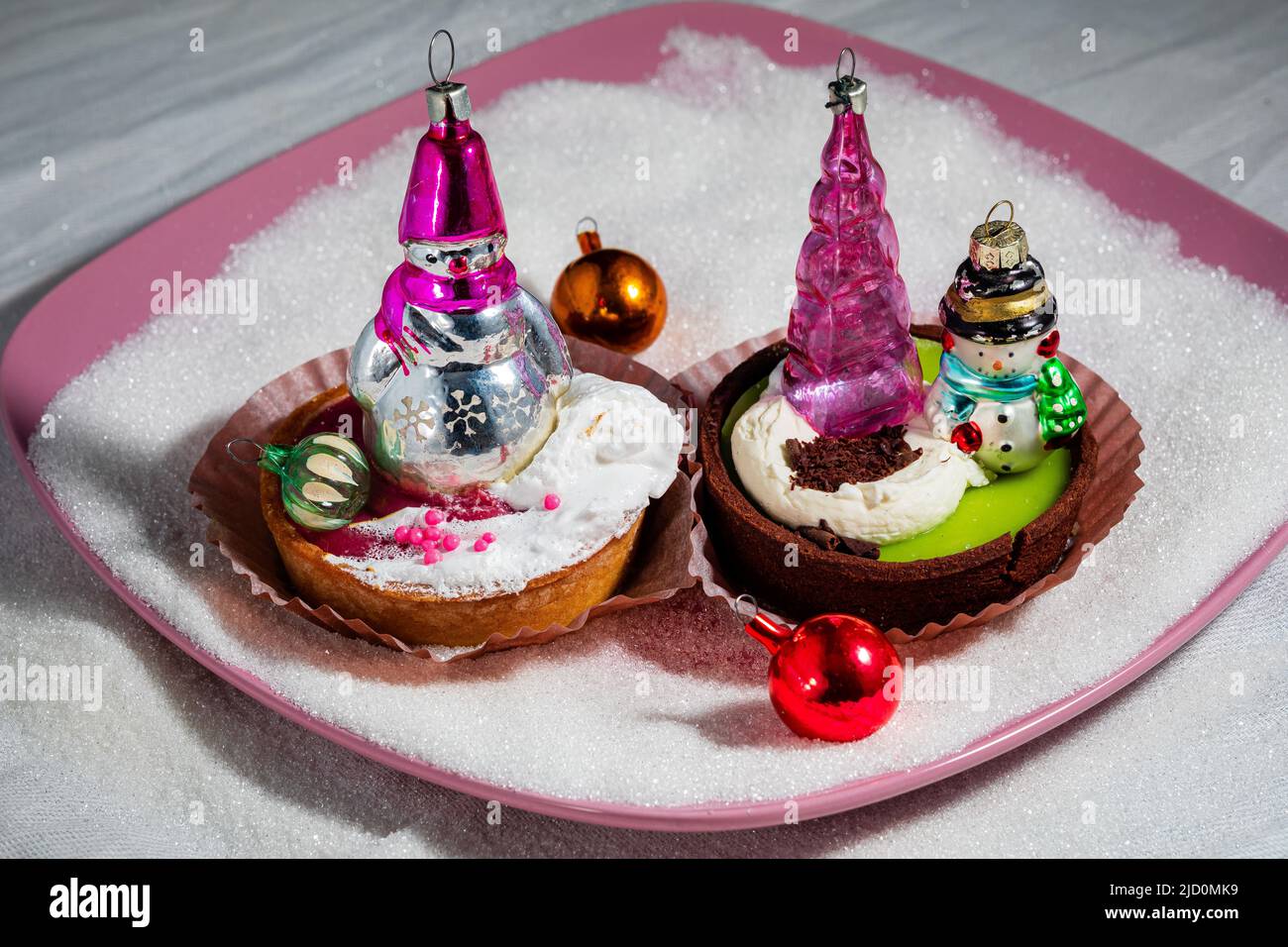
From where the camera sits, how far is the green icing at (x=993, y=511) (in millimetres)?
1881

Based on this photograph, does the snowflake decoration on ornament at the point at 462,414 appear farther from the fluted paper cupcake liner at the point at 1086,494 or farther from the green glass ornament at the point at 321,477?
the fluted paper cupcake liner at the point at 1086,494

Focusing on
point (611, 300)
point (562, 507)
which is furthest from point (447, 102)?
point (611, 300)

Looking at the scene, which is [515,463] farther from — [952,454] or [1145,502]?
[1145,502]

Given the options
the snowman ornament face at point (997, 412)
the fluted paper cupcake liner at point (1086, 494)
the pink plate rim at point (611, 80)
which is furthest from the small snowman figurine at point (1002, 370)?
the pink plate rim at point (611, 80)

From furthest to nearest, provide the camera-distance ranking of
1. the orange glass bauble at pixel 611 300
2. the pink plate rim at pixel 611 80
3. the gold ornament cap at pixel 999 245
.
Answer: the orange glass bauble at pixel 611 300
the gold ornament cap at pixel 999 245
the pink plate rim at pixel 611 80

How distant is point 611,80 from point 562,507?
1456mm

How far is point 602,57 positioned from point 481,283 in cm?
138

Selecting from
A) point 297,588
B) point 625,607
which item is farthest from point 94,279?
point 625,607

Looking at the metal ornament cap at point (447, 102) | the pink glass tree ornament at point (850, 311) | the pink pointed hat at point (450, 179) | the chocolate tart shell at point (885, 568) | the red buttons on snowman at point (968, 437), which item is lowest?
the chocolate tart shell at point (885, 568)

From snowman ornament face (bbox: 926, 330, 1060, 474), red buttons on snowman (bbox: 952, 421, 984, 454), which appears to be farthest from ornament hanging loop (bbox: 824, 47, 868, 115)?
red buttons on snowman (bbox: 952, 421, 984, 454)

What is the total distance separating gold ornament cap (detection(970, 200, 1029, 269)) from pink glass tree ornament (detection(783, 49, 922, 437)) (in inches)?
4.5

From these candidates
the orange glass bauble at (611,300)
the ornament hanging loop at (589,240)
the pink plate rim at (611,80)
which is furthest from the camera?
the ornament hanging loop at (589,240)

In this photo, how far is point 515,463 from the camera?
1.96 m

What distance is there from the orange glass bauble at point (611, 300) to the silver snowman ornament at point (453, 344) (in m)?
0.44
